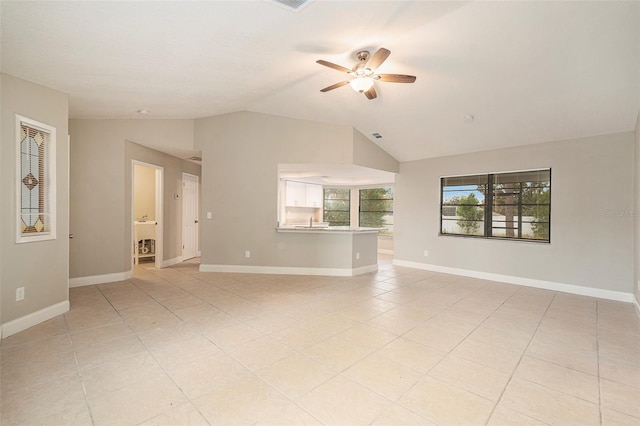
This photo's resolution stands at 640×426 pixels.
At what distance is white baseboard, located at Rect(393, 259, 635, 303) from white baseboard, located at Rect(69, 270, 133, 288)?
18.5ft

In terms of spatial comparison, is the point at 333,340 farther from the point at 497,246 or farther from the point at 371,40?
the point at 497,246

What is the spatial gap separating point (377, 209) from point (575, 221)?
202 inches

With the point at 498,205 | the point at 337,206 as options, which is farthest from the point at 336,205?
the point at 498,205

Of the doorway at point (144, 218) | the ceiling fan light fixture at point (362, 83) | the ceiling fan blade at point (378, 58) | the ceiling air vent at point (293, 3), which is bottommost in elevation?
the doorway at point (144, 218)

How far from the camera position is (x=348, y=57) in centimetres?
335

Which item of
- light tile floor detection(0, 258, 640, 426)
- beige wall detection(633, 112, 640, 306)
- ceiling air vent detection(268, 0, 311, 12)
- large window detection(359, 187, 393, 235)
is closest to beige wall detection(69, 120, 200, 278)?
light tile floor detection(0, 258, 640, 426)

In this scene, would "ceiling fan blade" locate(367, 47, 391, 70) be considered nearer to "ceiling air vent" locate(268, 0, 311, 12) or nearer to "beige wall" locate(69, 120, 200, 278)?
"ceiling air vent" locate(268, 0, 311, 12)

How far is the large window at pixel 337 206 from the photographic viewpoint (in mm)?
9703

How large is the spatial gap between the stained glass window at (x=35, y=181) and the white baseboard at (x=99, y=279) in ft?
5.59

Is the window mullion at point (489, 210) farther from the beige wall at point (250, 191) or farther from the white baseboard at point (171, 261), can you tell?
the white baseboard at point (171, 261)

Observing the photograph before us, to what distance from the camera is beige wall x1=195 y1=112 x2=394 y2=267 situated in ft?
18.5

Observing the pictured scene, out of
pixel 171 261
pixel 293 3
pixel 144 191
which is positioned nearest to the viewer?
pixel 293 3

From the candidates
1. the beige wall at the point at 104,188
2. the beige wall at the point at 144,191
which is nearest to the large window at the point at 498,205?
the beige wall at the point at 104,188

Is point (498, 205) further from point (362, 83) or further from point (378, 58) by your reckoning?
point (378, 58)
